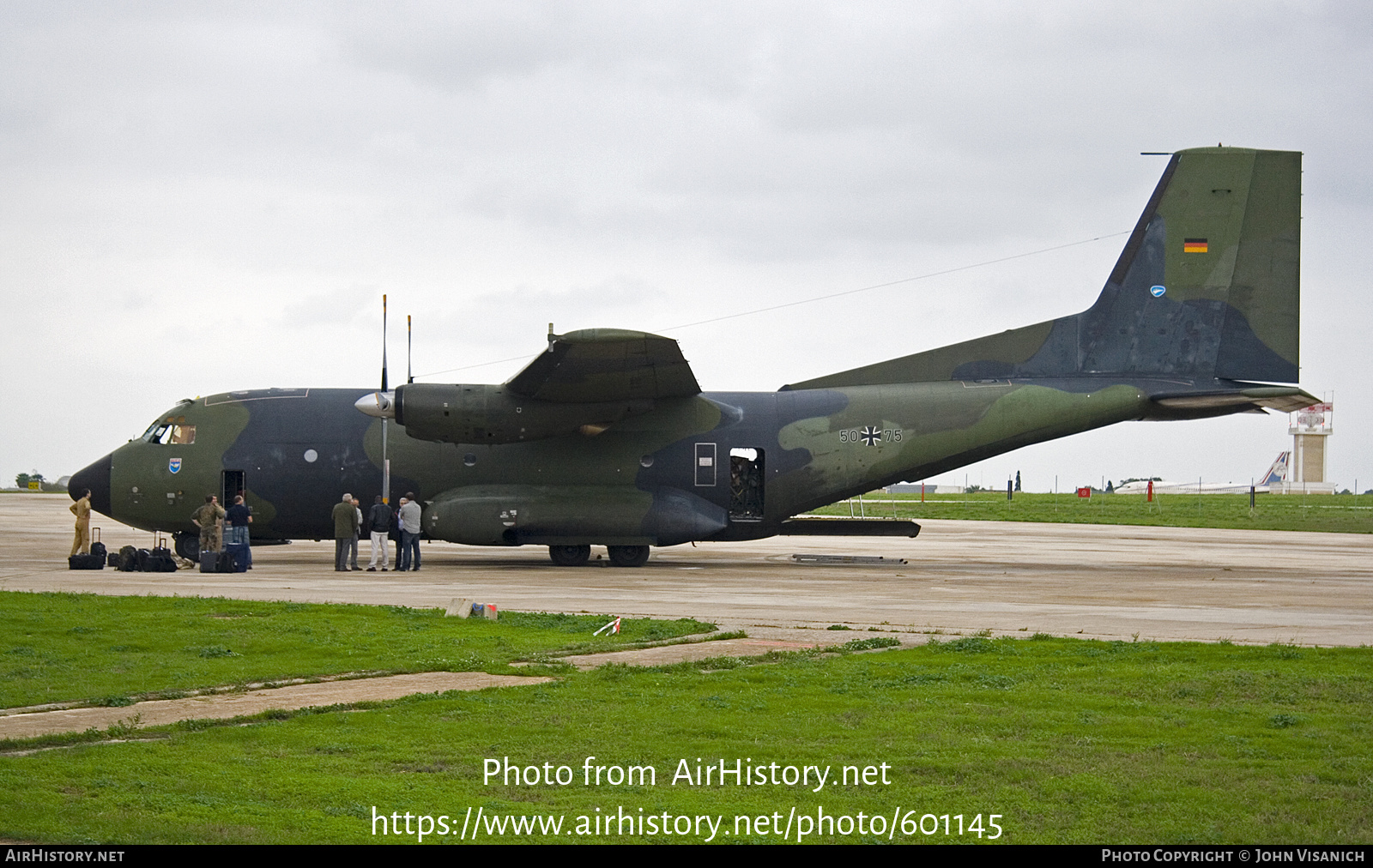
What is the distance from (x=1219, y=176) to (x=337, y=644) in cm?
2010

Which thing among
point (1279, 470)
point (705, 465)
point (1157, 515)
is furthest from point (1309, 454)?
point (705, 465)

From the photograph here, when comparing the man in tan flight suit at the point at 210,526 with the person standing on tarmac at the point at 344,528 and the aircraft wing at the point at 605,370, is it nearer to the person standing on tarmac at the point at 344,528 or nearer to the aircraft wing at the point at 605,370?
the person standing on tarmac at the point at 344,528

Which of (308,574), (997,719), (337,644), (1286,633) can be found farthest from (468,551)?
(997,719)

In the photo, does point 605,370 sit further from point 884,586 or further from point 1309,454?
point 1309,454

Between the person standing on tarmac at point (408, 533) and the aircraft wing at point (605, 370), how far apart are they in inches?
116

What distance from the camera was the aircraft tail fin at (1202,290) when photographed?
24.5 meters

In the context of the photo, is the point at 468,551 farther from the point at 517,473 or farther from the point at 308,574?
the point at 308,574

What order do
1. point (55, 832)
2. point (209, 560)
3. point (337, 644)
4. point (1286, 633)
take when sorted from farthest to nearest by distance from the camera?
point (209, 560) → point (1286, 633) → point (337, 644) → point (55, 832)

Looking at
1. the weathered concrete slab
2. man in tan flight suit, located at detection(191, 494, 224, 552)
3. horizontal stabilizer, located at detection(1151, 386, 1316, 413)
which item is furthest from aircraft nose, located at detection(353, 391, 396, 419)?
horizontal stabilizer, located at detection(1151, 386, 1316, 413)

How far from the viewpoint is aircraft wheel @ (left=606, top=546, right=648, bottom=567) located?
25.0m

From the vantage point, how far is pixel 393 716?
8.58 meters

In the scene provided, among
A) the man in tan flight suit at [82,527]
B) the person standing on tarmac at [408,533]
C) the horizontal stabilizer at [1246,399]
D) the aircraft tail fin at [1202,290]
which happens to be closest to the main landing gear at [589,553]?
the person standing on tarmac at [408,533]

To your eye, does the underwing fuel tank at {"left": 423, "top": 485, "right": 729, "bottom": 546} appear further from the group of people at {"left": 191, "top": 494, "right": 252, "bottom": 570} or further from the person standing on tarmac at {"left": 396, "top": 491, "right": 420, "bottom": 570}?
the group of people at {"left": 191, "top": 494, "right": 252, "bottom": 570}

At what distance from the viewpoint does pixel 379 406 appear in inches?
898
